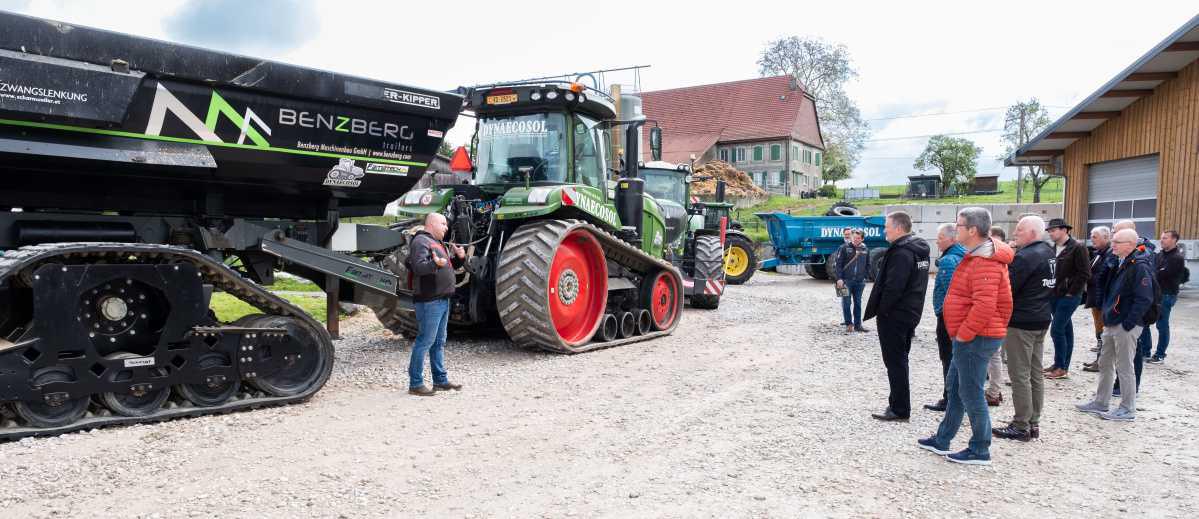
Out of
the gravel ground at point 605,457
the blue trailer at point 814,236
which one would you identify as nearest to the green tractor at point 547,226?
the gravel ground at point 605,457

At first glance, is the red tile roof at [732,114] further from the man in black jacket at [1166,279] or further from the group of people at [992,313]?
the group of people at [992,313]

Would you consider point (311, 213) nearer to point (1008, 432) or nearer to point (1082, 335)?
point (1008, 432)

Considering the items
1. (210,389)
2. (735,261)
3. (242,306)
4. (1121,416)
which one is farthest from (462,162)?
(735,261)

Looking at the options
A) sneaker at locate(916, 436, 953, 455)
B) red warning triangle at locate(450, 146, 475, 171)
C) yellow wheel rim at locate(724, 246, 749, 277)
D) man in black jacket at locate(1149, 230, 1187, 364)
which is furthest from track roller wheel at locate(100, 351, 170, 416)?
yellow wheel rim at locate(724, 246, 749, 277)

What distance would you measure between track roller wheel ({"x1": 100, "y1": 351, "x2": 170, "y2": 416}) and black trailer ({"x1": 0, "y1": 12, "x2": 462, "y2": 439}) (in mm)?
11

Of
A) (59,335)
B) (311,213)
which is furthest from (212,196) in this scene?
(59,335)

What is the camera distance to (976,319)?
14.4 feet

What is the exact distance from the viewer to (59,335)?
4.50 meters

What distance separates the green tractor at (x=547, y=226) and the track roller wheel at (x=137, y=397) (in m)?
2.46

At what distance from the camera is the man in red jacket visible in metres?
4.40

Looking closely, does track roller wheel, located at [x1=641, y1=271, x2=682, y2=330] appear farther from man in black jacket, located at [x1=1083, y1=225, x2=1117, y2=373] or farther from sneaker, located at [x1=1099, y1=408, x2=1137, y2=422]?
sneaker, located at [x1=1099, y1=408, x2=1137, y2=422]

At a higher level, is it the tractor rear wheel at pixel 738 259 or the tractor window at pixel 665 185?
the tractor window at pixel 665 185

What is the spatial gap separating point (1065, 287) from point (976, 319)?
3.38 meters

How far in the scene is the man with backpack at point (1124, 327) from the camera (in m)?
5.60
